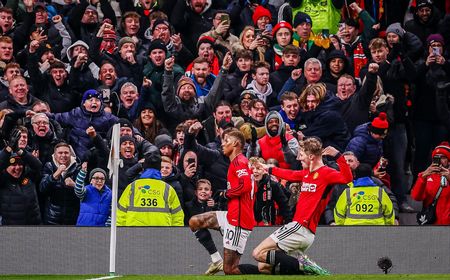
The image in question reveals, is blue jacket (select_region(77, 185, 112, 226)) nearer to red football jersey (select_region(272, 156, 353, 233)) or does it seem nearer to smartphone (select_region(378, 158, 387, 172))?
red football jersey (select_region(272, 156, 353, 233))

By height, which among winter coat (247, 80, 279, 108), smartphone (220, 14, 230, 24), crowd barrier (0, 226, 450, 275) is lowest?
crowd barrier (0, 226, 450, 275)

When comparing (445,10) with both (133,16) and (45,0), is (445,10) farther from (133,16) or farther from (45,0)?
(45,0)

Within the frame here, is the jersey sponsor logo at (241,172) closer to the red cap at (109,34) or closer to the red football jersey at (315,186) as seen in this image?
the red football jersey at (315,186)

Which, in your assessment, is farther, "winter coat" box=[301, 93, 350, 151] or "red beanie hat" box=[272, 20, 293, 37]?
"red beanie hat" box=[272, 20, 293, 37]

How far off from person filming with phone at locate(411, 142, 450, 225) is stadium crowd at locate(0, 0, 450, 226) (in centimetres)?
2

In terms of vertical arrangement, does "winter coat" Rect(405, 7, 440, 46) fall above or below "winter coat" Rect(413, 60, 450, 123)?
above

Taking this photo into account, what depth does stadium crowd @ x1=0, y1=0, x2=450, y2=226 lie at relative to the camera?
18.5m

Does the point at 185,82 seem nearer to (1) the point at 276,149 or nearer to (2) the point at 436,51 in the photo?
(1) the point at 276,149

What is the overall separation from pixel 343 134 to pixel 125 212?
13.3 feet

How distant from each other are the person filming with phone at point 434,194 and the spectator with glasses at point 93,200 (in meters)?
4.82

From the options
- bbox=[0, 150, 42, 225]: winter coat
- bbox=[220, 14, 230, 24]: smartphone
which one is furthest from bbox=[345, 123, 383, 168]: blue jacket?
bbox=[0, 150, 42, 225]: winter coat

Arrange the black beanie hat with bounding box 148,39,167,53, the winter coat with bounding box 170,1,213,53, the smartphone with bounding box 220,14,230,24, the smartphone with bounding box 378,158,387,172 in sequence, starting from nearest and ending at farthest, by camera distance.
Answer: the smartphone with bounding box 378,158,387,172
the black beanie hat with bounding box 148,39,167,53
the smartphone with bounding box 220,14,230,24
the winter coat with bounding box 170,1,213,53

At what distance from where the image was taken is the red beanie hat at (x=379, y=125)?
65.2 feet

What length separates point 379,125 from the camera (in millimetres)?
19844
